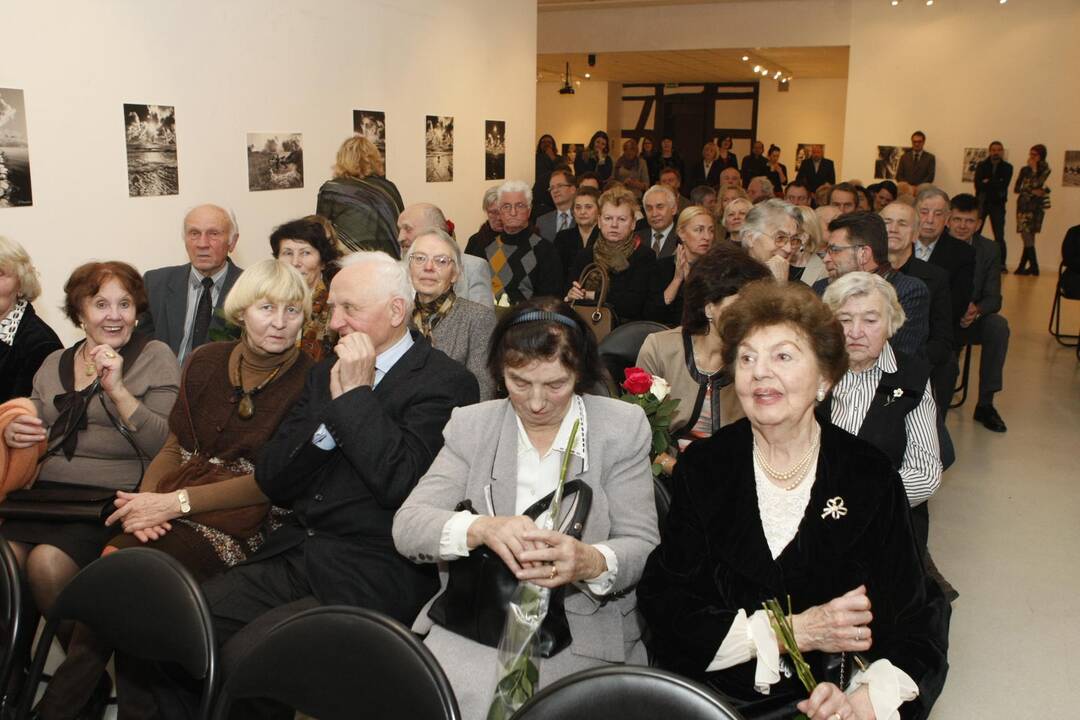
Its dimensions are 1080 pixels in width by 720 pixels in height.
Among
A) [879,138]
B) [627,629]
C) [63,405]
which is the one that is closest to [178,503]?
[63,405]

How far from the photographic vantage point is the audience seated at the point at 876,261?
473 cm

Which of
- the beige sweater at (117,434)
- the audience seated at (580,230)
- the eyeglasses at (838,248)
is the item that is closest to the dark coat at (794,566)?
the beige sweater at (117,434)

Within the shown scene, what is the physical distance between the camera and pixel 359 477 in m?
2.79

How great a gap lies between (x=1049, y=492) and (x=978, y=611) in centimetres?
188

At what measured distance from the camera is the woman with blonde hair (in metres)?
5.86

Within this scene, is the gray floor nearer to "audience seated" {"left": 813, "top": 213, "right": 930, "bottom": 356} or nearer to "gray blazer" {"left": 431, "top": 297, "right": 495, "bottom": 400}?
"audience seated" {"left": 813, "top": 213, "right": 930, "bottom": 356}

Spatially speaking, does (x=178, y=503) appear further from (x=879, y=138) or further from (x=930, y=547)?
(x=879, y=138)

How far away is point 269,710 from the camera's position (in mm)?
2572

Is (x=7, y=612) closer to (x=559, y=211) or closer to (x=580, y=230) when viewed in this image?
(x=580, y=230)

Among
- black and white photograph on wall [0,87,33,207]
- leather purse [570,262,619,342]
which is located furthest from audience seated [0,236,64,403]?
leather purse [570,262,619,342]

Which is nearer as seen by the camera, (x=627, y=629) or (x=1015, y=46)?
(x=627, y=629)

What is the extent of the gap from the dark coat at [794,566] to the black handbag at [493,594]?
236 millimetres

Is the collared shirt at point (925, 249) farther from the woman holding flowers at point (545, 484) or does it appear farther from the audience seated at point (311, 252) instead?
the woman holding flowers at point (545, 484)

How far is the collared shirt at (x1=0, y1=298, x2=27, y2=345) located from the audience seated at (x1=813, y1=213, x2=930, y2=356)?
12.2ft
